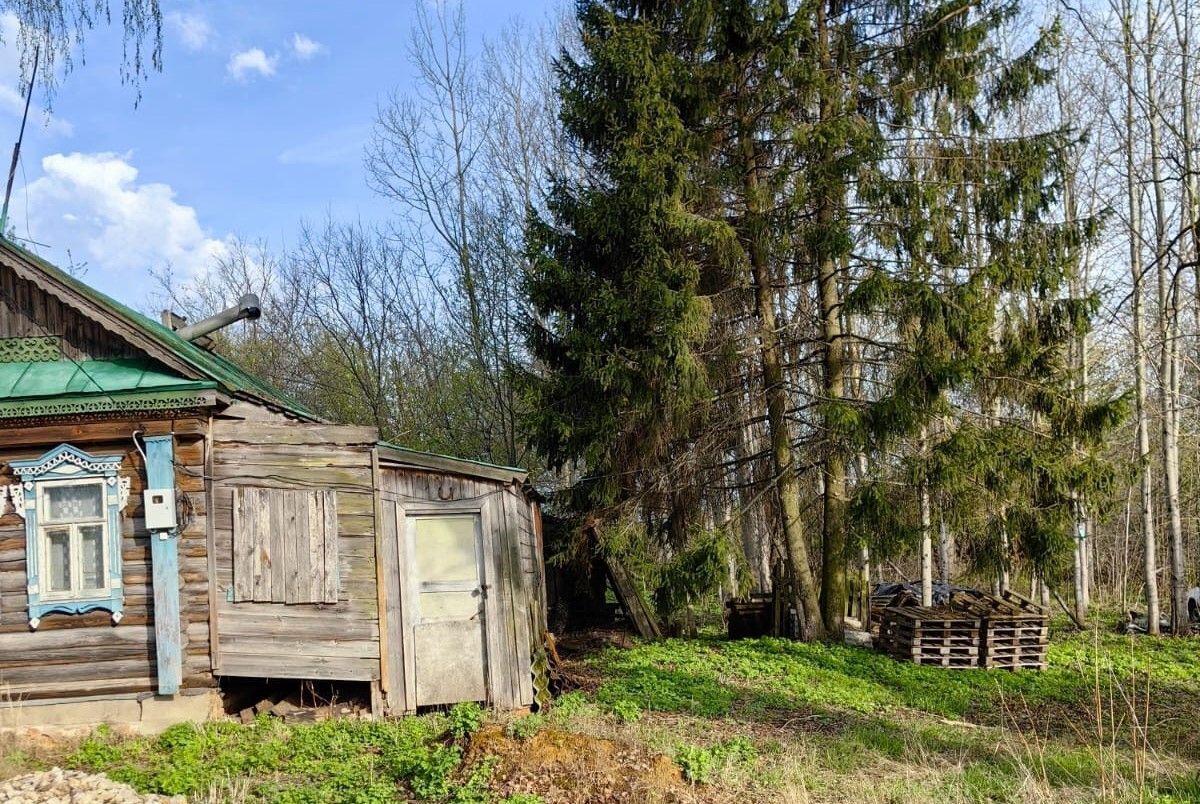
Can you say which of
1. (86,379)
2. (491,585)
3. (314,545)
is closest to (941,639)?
(491,585)

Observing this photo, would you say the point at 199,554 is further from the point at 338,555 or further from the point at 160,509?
the point at 338,555

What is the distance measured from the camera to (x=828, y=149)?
510 inches

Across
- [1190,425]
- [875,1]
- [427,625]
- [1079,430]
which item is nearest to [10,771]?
[427,625]

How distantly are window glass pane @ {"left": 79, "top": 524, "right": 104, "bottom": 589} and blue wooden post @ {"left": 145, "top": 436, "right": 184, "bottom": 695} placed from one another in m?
0.62

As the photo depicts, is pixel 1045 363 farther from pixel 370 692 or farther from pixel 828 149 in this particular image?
pixel 370 692

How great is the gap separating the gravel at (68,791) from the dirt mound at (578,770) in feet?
7.78

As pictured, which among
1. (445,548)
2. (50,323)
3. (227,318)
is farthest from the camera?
(227,318)

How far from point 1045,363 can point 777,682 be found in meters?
5.85

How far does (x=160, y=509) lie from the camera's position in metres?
9.38

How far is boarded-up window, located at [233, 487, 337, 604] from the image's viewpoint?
31.7 feet

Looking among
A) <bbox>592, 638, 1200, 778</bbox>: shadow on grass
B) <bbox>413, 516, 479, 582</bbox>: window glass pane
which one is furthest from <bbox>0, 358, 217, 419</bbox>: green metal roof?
<bbox>592, 638, 1200, 778</bbox>: shadow on grass

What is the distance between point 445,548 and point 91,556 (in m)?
3.71

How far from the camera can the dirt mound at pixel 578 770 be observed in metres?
6.49

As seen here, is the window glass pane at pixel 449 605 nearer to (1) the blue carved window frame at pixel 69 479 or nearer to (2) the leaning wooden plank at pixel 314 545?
(2) the leaning wooden plank at pixel 314 545
